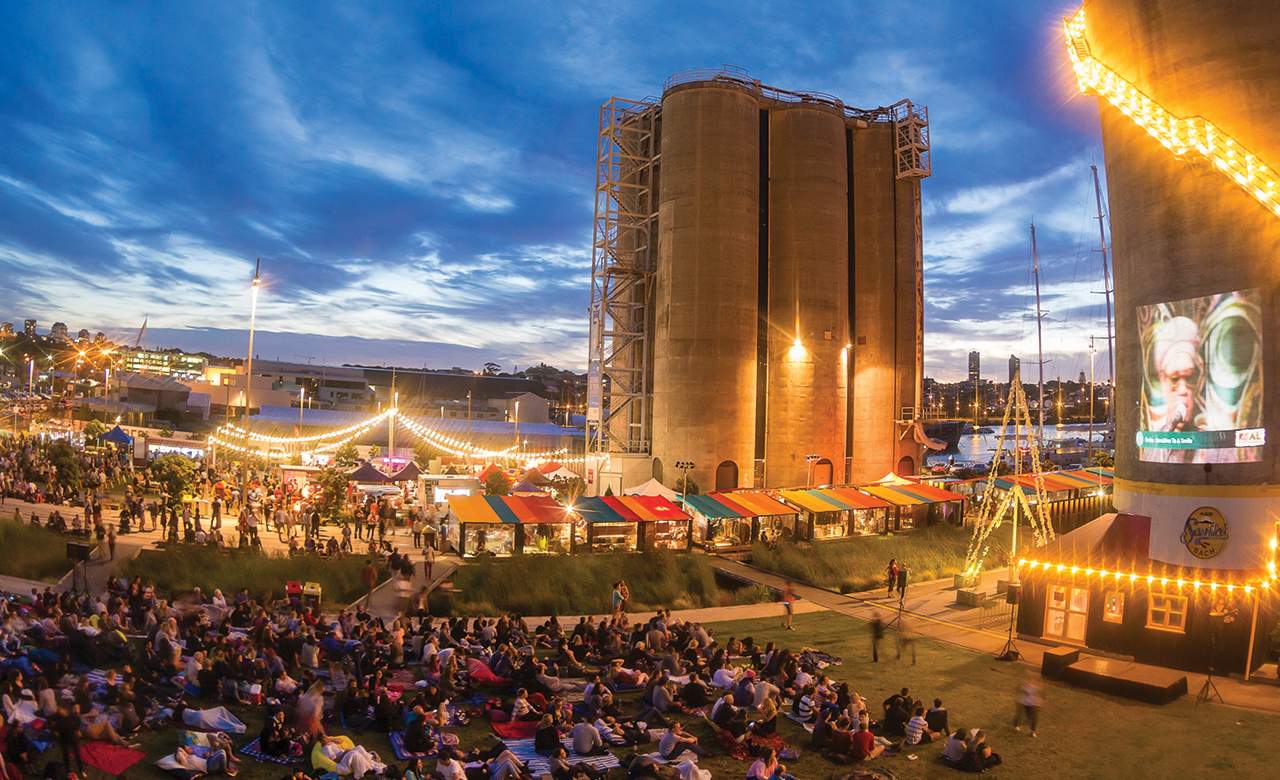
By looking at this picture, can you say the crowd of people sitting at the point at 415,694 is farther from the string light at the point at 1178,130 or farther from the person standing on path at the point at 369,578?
the string light at the point at 1178,130

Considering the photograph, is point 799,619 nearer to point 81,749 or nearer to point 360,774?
point 360,774

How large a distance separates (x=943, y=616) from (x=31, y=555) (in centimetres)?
2840

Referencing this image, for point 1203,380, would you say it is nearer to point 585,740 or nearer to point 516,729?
point 585,740

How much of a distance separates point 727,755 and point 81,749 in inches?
399

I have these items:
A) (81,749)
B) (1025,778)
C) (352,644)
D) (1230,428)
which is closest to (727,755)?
(1025,778)

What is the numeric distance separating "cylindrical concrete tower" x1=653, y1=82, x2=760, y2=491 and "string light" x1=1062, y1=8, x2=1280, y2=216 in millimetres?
25898

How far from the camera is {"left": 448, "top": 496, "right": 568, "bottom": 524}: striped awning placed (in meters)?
30.0

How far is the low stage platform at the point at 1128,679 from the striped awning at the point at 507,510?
1817cm

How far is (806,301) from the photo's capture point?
5278 cm

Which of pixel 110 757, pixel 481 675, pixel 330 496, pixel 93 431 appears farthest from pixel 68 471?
pixel 110 757

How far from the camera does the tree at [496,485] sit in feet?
137

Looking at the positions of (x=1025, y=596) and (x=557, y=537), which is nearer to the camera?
(x=1025, y=596)

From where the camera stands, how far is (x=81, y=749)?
40.1 feet

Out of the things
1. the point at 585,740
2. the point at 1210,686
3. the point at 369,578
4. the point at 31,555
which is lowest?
the point at 1210,686
